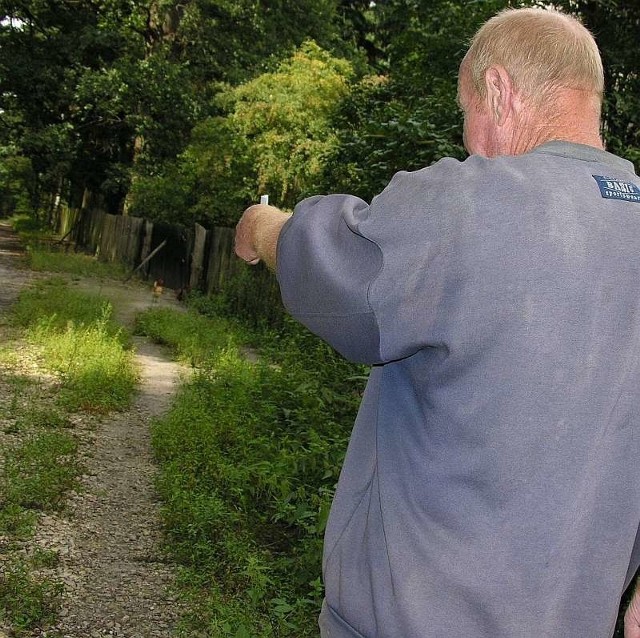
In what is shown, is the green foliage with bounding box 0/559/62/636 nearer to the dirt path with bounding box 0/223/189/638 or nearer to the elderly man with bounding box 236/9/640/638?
the dirt path with bounding box 0/223/189/638

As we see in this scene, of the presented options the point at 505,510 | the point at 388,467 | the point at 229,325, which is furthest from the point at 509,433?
the point at 229,325

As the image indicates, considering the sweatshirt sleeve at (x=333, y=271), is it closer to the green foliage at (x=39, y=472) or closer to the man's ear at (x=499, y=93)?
the man's ear at (x=499, y=93)

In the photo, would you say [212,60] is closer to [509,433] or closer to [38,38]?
[38,38]

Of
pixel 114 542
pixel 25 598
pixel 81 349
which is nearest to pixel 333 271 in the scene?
pixel 25 598

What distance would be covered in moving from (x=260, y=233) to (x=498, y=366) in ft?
1.88

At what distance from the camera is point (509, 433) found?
1343 mm

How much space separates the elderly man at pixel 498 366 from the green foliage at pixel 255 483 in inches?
96.7

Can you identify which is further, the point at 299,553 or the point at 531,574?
the point at 299,553

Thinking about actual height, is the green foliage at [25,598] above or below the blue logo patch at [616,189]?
below

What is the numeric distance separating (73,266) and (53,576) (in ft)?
52.1

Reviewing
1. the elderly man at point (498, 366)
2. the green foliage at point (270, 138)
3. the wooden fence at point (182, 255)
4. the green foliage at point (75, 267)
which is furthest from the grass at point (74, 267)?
the elderly man at point (498, 366)

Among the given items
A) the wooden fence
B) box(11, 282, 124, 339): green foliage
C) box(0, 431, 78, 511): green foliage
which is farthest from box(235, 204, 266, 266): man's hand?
the wooden fence

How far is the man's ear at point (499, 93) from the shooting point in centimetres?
154

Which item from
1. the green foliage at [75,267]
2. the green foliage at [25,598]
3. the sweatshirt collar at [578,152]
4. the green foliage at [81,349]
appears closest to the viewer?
the sweatshirt collar at [578,152]
